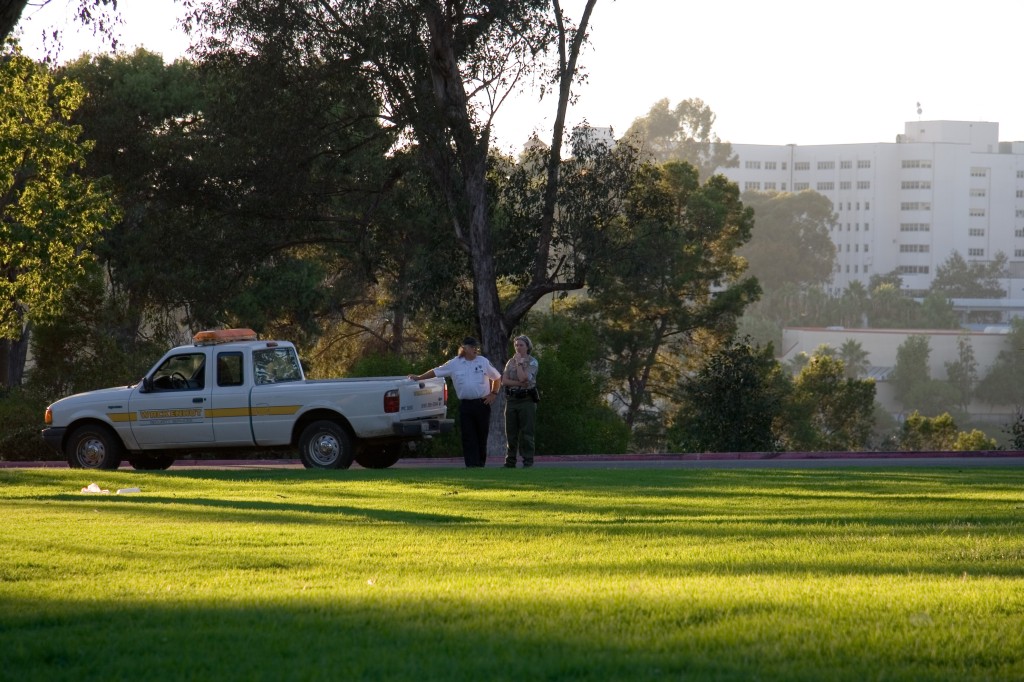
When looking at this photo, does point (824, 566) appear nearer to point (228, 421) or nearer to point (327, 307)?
point (228, 421)

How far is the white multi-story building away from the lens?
178500 mm

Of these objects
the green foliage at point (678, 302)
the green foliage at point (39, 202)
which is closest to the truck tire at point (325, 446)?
the green foliage at point (39, 202)

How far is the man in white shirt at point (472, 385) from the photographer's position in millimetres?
19438

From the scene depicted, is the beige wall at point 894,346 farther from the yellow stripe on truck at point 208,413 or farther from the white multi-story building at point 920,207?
the yellow stripe on truck at point 208,413

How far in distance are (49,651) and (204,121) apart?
35.0 m

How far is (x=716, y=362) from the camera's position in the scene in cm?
3127

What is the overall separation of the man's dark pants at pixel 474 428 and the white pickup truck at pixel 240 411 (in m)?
0.54

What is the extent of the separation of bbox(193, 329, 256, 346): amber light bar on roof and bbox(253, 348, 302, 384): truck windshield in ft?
1.96

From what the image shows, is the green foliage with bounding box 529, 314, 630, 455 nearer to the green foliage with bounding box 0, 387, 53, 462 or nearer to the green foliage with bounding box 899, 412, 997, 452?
the green foliage with bounding box 0, 387, 53, 462

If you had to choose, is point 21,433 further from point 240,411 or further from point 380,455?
point 380,455

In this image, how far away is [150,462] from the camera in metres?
22.0

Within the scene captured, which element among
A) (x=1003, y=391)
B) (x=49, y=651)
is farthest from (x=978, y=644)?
(x=1003, y=391)

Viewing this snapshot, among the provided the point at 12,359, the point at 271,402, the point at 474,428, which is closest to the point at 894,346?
the point at 12,359

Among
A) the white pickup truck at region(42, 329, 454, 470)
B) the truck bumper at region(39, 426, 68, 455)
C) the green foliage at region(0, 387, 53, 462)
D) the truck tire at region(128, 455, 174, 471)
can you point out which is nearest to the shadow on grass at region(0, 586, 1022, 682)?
the white pickup truck at region(42, 329, 454, 470)
